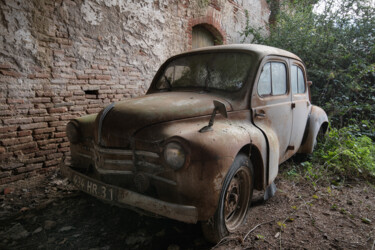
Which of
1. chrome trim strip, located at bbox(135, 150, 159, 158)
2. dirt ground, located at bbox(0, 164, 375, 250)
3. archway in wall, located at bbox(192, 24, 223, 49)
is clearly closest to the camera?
chrome trim strip, located at bbox(135, 150, 159, 158)

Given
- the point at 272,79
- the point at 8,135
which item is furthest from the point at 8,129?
the point at 272,79

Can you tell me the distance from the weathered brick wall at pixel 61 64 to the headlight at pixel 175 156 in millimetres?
1613

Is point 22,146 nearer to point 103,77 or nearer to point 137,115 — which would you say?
point 103,77

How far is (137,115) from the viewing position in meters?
2.00

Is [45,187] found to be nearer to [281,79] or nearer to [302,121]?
[281,79]

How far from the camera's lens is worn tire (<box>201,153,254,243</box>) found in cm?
187

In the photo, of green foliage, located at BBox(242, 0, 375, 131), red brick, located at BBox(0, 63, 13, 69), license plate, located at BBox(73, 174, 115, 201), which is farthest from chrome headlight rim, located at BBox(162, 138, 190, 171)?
green foliage, located at BBox(242, 0, 375, 131)

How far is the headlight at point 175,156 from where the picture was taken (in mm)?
1666

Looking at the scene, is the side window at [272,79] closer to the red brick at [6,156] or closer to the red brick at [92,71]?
the red brick at [92,71]

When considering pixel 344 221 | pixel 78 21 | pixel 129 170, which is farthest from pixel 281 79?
pixel 78 21

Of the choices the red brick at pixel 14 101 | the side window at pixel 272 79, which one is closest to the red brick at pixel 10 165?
the red brick at pixel 14 101

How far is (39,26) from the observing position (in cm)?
342

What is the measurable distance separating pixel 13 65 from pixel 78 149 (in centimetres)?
168

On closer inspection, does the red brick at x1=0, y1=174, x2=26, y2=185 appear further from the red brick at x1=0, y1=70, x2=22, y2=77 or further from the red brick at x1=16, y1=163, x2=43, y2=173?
the red brick at x1=0, y1=70, x2=22, y2=77
